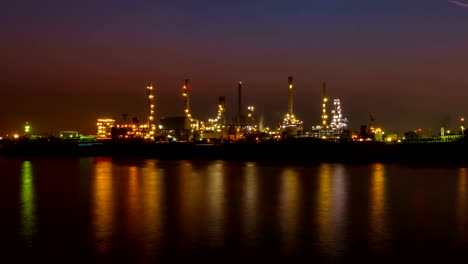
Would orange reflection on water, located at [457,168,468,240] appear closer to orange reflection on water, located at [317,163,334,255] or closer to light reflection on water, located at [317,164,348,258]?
light reflection on water, located at [317,164,348,258]

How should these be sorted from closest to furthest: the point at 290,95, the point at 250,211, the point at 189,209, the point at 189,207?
the point at 250,211 → the point at 189,209 → the point at 189,207 → the point at 290,95

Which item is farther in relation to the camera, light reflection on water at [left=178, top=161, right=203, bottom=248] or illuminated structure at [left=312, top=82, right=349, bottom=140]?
illuminated structure at [left=312, top=82, right=349, bottom=140]

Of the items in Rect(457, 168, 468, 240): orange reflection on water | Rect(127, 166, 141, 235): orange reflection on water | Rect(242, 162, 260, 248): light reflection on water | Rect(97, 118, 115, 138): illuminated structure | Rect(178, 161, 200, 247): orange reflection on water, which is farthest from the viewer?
Rect(97, 118, 115, 138): illuminated structure

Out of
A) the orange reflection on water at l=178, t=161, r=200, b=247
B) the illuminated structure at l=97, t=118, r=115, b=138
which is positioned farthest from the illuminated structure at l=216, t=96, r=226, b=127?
the orange reflection on water at l=178, t=161, r=200, b=247

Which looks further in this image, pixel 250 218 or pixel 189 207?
pixel 189 207

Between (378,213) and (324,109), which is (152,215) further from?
(324,109)

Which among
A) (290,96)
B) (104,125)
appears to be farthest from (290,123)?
(104,125)

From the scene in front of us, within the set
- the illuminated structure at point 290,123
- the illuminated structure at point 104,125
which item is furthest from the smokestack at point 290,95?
the illuminated structure at point 104,125

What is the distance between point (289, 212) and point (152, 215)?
299 centimetres

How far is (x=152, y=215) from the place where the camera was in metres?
12.5

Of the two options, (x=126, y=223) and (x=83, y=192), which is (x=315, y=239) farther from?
(x=83, y=192)

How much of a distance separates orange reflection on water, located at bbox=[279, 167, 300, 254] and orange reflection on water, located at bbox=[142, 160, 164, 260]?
6.77ft

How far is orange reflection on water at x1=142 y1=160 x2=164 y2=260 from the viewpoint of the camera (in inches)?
360

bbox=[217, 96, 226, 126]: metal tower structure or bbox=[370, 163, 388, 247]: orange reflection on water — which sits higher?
bbox=[217, 96, 226, 126]: metal tower structure
